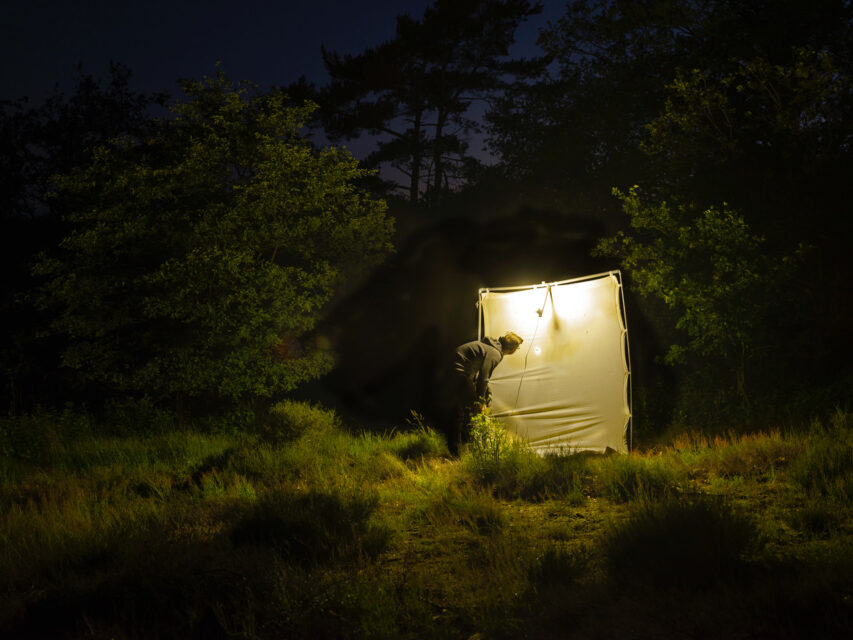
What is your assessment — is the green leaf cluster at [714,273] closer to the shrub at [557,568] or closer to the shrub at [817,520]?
the shrub at [817,520]

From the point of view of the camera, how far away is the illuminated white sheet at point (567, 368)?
9.12 m

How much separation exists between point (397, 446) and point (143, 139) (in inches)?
312

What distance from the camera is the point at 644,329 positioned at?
14.4 m

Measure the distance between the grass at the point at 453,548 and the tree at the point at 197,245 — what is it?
4166 millimetres

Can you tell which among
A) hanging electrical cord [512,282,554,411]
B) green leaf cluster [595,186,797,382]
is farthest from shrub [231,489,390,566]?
green leaf cluster [595,186,797,382]

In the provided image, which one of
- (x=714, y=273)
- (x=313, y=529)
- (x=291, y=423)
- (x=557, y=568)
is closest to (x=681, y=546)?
(x=557, y=568)

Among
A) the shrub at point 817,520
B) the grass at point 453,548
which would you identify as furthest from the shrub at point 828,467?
the shrub at point 817,520

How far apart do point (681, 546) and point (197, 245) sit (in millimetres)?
10100

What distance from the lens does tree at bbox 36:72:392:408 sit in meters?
11.7

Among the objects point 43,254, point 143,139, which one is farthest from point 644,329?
point 43,254

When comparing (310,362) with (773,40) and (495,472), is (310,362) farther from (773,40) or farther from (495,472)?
(773,40)

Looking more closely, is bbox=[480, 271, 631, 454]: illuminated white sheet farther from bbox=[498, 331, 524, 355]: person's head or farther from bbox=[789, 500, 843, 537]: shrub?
bbox=[789, 500, 843, 537]: shrub

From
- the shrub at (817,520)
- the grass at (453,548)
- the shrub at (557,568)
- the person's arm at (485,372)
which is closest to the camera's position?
the grass at (453,548)

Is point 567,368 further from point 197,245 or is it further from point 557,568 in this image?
point 197,245
